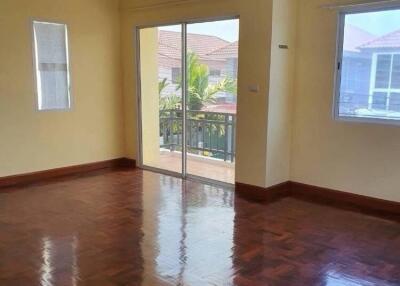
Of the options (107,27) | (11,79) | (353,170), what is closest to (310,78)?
(353,170)

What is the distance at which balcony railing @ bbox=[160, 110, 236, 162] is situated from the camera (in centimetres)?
538

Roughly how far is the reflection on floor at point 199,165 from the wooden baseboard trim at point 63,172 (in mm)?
561

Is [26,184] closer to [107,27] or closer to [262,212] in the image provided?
[107,27]

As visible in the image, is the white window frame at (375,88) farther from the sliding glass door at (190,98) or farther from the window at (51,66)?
the window at (51,66)

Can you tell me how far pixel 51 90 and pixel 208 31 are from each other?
2180 millimetres

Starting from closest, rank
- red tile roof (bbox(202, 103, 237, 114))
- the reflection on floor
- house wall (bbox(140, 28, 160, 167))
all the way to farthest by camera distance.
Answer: red tile roof (bbox(202, 103, 237, 114))
the reflection on floor
house wall (bbox(140, 28, 160, 167))

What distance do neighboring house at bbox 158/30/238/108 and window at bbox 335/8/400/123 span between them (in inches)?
48.1

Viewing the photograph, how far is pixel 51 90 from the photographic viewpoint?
536cm

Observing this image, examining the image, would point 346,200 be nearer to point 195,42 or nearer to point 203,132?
point 203,132

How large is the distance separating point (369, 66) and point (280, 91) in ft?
3.06

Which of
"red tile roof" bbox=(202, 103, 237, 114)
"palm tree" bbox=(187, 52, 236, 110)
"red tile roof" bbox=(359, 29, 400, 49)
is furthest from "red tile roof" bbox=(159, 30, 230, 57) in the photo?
"red tile roof" bbox=(359, 29, 400, 49)

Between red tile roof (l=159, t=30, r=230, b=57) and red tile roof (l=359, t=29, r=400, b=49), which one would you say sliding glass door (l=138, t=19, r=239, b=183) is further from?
red tile roof (l=359, t=29, r=400, b=49)

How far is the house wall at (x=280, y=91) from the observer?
4.38m

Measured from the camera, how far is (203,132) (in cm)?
554
